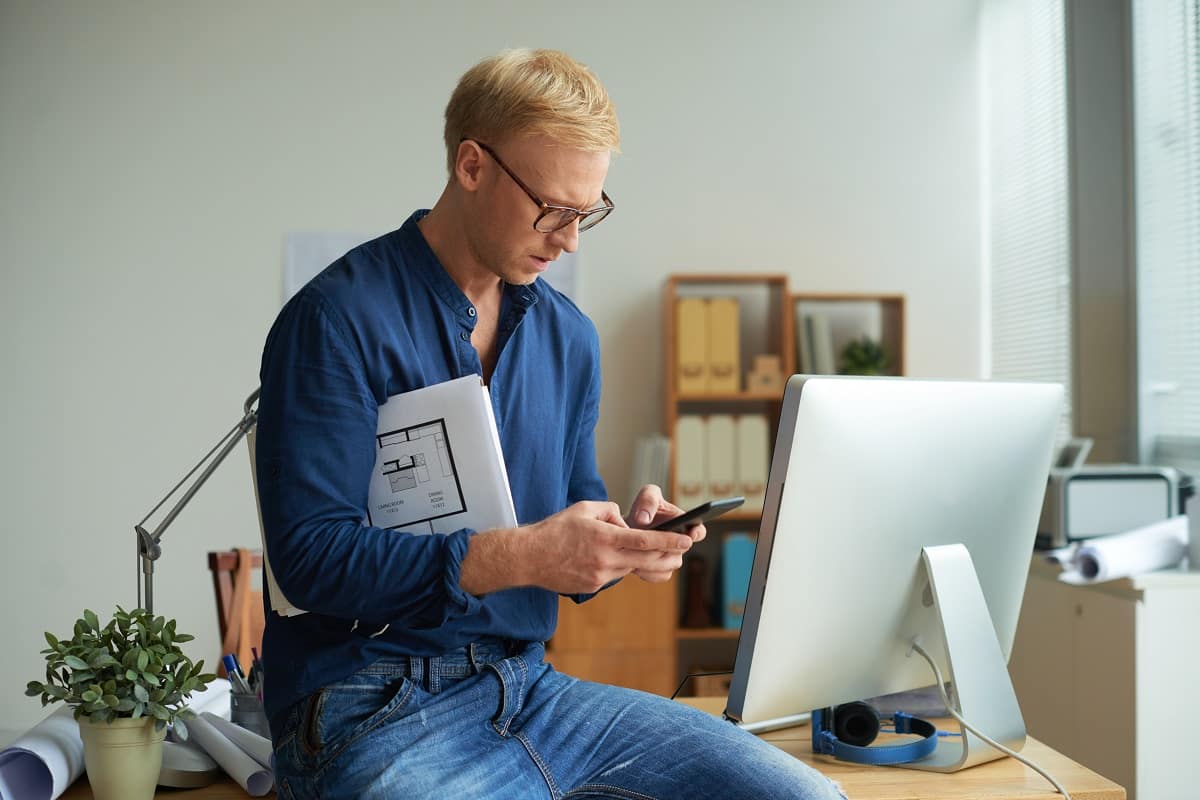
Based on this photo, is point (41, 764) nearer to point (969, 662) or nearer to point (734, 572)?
point (969, 662)

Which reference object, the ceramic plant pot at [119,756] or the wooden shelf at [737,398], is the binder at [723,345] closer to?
the wooden shelf at [737,398]

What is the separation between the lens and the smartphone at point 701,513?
1.11 meters

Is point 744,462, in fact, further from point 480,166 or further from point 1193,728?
point 480,166

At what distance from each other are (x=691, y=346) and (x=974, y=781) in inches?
95.0

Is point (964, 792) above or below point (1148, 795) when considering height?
above

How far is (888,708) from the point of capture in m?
1.58

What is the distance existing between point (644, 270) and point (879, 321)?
894 millimetres

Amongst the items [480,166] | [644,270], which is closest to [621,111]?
[644,270]

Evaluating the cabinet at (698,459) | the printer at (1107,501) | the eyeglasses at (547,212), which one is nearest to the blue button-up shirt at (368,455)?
the eyeglasses at (547,212)

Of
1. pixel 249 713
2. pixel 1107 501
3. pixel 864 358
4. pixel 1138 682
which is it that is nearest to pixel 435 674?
pixel 249 713

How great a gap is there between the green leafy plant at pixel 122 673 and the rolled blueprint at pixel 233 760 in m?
0.05

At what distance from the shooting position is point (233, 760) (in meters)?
1.41

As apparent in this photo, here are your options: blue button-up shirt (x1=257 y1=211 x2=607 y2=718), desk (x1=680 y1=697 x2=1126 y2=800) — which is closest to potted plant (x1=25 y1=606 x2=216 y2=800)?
blue button-up shirt (x1=257 y1=211 x2=607 y2=718)

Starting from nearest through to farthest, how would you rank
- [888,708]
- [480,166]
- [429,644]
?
[429,644] → [480,166] → [888,708]
